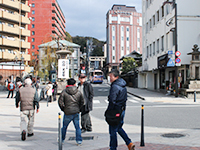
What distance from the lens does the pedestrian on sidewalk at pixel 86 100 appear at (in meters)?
8.16

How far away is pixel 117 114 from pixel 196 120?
20.3 feet

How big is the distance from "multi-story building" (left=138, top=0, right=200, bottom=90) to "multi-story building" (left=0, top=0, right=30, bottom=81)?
2387cm

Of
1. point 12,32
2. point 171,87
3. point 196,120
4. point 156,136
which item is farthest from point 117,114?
point 12,32

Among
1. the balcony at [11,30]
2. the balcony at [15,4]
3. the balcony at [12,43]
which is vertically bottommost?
the balcony at [12,43]

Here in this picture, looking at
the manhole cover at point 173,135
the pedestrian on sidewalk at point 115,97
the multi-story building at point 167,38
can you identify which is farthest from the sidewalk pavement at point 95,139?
the multi-story building at point 167,38

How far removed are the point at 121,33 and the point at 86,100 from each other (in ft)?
306

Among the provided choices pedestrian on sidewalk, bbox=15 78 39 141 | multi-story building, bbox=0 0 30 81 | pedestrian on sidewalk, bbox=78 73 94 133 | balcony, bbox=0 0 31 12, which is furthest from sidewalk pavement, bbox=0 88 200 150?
balcony, bbox=0 0 31 12

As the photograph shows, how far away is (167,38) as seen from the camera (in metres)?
26.4

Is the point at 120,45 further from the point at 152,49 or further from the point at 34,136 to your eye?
the point at 34,136

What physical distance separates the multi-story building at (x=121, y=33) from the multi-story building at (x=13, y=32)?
151ft

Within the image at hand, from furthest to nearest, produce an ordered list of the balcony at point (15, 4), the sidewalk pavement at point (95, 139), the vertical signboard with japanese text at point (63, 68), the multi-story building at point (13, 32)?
1. the balcony at point (15, 4)
2. the multi-story building at point (13, 32)
3. the vertical signboard with japanese text at point (63, 68)
4. the sidewalk pavement at point (95, 139)

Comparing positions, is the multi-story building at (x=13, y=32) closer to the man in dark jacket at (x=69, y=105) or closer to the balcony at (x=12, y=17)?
the balcony at (x=12, y=17)

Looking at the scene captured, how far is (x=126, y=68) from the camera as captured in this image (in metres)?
61.5

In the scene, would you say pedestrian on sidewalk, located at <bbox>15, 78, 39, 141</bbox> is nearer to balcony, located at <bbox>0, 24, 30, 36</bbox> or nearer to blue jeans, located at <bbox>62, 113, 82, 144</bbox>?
blue jeans, located at <bbox>62, 113, 82, 144</bbox>
